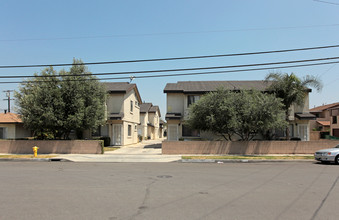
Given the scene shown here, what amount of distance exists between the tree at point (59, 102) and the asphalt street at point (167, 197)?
338 inches

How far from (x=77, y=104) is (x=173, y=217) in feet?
48.8

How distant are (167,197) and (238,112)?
12650mm

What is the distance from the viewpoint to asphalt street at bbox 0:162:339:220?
4973mm

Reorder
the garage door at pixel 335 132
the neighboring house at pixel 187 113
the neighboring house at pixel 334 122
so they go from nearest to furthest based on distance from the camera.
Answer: the neighboring house at pixel 187 113 < the neighboring house at pixel 334 122 < the garage door at pixel 335 132

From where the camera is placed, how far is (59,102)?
675 inches

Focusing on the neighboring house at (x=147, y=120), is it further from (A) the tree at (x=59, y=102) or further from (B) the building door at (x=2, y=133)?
(A) the tree at (x=59, y=102)

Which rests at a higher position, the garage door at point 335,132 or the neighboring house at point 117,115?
the neighboring house at point 117,115

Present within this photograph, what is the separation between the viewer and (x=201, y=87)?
82.2ft

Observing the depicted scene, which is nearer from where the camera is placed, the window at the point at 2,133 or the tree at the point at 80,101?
the tree at the point at 80,101

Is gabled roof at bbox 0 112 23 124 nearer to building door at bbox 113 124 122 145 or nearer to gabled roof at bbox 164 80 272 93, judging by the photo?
building door at bbox 113 124 122 145

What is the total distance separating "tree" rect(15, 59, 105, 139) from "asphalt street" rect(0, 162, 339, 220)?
859cm

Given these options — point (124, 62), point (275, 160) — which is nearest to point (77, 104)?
point (124, 62)

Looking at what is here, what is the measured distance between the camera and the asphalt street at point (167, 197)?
16.3 ft

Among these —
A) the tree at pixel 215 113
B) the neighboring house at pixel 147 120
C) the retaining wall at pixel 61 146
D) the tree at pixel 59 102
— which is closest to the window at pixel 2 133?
the retaining wall at pixel 61 146
